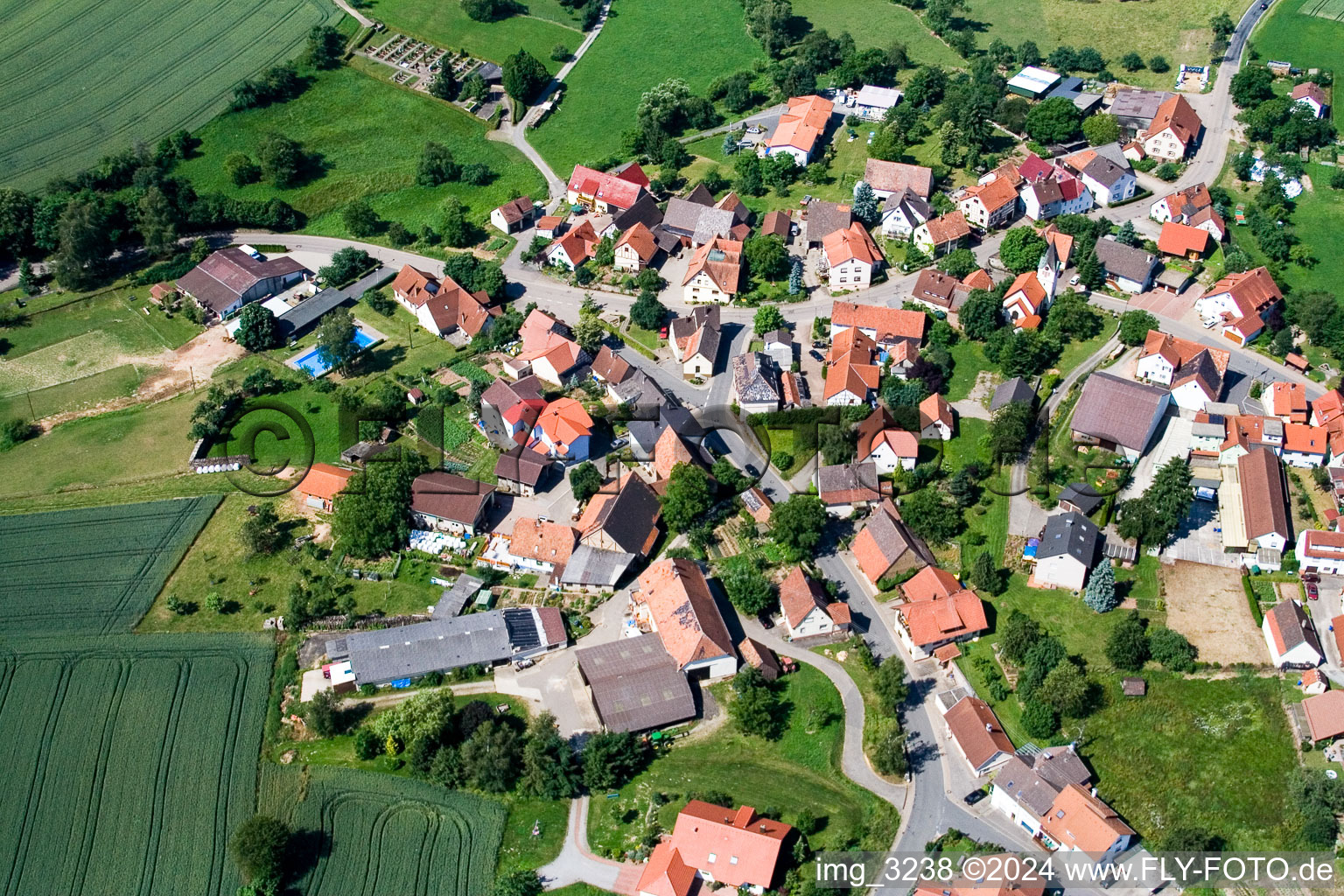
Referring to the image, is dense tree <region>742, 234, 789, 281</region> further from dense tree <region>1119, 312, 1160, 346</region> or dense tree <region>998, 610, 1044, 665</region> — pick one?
dense tree <region>998, 610, 1044, 665</region>

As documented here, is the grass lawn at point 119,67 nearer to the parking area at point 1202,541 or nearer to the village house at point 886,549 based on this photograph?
the village house at point 886,549

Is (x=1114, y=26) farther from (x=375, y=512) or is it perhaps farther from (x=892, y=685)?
(x=375, y=512)

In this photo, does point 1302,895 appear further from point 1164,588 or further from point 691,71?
point 691,71

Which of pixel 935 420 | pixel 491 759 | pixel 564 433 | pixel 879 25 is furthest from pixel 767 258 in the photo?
pixel 879 25

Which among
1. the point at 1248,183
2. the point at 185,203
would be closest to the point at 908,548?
the point at 1248,183

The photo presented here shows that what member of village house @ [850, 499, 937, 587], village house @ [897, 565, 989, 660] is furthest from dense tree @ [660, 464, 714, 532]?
village house @ [897, 565, 989, 660]

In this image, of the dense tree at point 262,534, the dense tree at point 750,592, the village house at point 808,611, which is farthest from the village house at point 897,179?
the dense tree at point 262,534
